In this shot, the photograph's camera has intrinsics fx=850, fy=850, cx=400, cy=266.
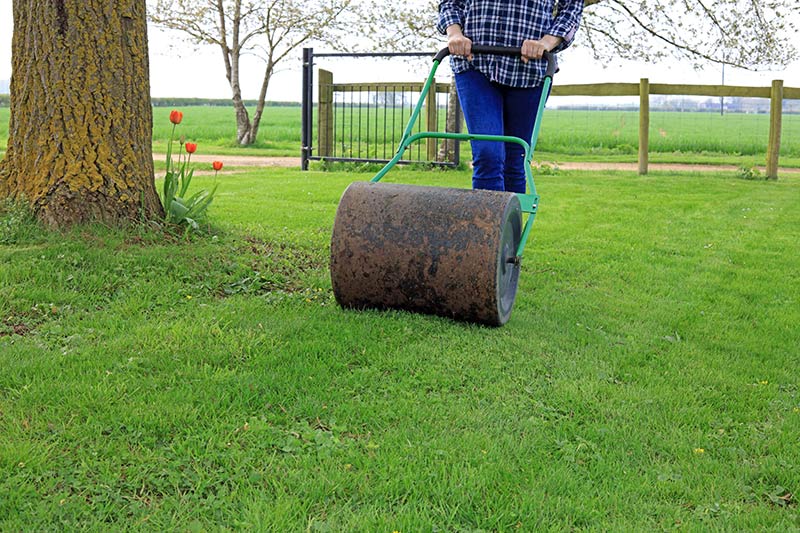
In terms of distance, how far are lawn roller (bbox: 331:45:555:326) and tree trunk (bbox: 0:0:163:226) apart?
1.60 m

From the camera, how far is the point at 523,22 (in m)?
4.13

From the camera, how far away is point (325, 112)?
12.4 meters

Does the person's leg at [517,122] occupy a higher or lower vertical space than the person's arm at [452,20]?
lower

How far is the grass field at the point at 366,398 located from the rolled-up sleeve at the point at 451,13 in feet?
4.72

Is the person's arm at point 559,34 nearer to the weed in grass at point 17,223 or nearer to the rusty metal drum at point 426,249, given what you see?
the rusty metal drum at point 426,249

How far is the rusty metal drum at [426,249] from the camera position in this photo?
343 centimetres

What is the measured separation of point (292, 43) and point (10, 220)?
14.6 meters

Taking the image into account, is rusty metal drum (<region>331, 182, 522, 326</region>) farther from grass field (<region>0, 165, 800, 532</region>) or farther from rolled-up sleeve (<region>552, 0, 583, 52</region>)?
rolled-up sleeve (<region>552, 0, 583, 52</region>)

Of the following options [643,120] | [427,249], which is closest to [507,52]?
[427,249]

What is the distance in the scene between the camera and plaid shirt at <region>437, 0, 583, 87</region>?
4.12m

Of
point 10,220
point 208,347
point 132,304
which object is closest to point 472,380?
point 208,347

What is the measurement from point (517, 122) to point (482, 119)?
273 mm

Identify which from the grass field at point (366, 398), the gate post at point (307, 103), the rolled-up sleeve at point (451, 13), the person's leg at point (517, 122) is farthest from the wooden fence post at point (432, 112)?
the rolled-up sleeve at point (451, 13)

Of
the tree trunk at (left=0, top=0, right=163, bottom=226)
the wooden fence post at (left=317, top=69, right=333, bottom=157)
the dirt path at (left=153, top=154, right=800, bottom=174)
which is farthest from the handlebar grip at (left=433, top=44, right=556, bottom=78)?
the dirt path at (left=153, top=154, right=800, bottom=174)
